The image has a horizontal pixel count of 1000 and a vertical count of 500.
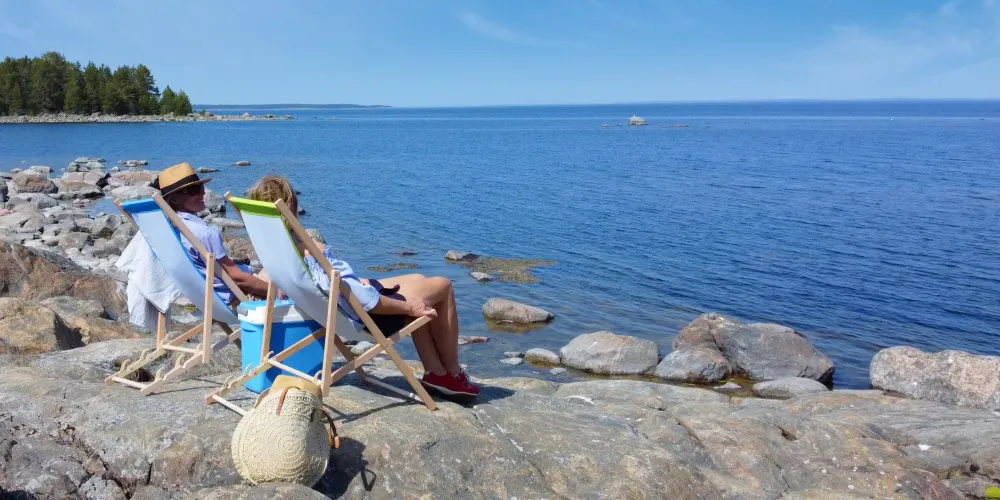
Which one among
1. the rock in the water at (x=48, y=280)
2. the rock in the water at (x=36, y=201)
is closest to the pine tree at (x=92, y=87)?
the rock in the water at (x=36, y=201)

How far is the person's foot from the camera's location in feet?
19.7

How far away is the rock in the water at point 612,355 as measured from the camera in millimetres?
13617

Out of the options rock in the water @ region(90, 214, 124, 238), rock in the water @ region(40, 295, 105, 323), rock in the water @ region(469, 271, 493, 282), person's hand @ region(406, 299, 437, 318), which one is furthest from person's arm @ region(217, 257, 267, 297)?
rock in the water @ region(90, 214, 124, 238)

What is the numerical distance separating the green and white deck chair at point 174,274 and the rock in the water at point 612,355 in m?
8.60

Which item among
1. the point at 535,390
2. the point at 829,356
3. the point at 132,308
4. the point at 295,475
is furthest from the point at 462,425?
the point at 829,356

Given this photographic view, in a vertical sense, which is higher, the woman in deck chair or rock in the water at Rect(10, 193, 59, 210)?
the woman in deck chair

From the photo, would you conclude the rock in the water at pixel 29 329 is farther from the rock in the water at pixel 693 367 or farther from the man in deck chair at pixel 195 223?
the rock in the water at pixel 693 367

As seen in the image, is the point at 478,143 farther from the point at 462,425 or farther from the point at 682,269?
the point at 462,425

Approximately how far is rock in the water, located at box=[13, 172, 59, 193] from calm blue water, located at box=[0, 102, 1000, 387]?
7.71m

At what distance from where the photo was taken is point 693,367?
531 inches

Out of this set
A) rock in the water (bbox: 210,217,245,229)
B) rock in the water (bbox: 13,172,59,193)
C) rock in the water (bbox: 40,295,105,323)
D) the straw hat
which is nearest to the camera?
the straw hat

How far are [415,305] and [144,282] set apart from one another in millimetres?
2234

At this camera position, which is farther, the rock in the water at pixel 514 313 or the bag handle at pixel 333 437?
the rock in the water at pixel 514 313

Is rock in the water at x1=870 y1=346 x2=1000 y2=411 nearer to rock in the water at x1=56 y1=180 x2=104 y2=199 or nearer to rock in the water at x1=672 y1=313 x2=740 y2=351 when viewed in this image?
rock in the water at x1=672 y1=313 x2=740 y2=351
